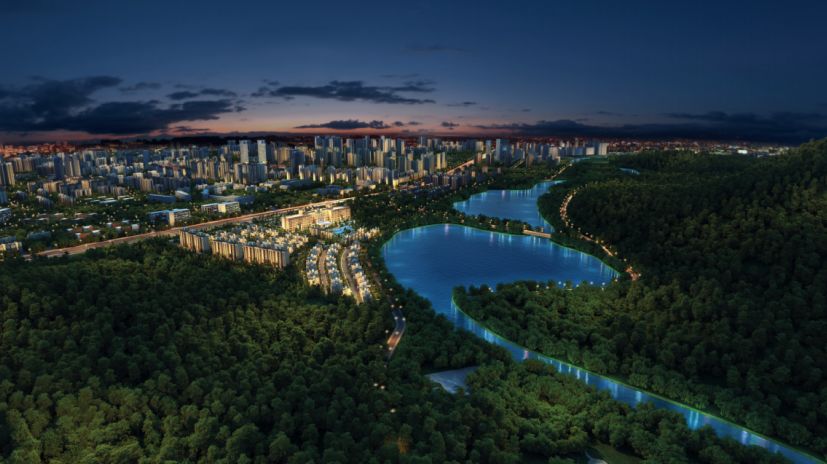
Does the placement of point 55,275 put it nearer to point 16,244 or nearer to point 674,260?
point 16,244

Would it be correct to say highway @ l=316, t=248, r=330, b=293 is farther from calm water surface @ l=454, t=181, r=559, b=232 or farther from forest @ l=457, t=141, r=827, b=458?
calm water surface @ l=454, t=181, r=559, b=232

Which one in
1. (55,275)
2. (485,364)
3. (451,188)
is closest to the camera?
(485,364)

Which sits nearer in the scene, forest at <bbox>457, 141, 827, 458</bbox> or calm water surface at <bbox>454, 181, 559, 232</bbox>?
forest at <bbox>457, 141, 827, 458</bbox>

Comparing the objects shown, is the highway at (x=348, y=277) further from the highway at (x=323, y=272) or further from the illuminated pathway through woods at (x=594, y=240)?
the illuminated pathway through woods at (x=594, y=240)

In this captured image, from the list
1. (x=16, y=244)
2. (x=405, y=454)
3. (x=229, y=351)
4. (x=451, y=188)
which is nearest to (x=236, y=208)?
(x=16, y=244)

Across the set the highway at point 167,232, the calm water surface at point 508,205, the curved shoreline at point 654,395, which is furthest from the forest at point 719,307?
the highway at point 167,232

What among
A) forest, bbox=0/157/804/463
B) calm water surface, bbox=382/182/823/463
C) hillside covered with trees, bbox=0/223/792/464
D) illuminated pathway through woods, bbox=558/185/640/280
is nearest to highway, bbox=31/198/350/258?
forest, bbox=0/157/804/463
